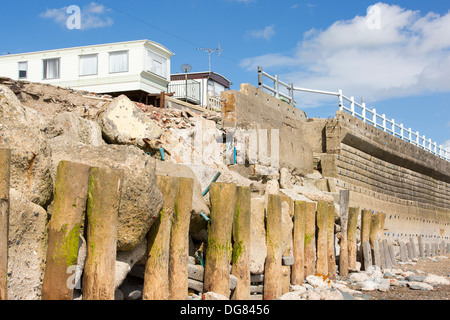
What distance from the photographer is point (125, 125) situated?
9156 mm

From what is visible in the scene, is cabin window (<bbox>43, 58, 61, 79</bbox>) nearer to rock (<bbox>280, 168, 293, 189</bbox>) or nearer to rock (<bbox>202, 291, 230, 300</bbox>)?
rock (<bbox>280, 168, 293, 189</bbox>)

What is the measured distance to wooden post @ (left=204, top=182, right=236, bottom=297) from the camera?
6684 millimetres

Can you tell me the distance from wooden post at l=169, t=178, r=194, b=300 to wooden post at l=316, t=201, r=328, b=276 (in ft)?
13.7

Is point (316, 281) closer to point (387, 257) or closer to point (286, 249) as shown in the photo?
point (286, 249)

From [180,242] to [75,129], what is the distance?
307 cm

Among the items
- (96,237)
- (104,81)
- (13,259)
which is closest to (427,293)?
(96,237)

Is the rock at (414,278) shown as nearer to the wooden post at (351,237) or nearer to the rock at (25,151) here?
the wooden post at (351,237)

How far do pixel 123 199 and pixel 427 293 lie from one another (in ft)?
22.6

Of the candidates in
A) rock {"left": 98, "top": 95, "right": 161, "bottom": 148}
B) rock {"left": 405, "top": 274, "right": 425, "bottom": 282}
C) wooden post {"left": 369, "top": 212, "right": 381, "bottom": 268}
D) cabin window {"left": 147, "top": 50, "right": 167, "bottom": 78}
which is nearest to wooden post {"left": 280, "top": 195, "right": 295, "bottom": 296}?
rock {"left": 98, "top": 95, "right": 161, "bottom": 148}

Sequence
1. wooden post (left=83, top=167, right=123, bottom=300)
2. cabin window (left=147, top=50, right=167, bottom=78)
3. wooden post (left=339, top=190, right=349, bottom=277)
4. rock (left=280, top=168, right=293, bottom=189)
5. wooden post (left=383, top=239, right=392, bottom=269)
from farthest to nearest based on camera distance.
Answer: cabin window (left=147, top=50, right=167, bottom=78) < wooden post (left=383, top=239, right=392, bottom=269) < rock (left=280, top=168, right=293, bottom=189) < wooden post (left=339, top=190, right=349, bottom=277) < wooden post (left=83, top=167, right=123, bottom=300)

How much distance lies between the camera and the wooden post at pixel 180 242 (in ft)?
20.0

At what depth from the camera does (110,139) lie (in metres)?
9.01

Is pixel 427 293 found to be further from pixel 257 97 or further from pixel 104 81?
pixel 104 81

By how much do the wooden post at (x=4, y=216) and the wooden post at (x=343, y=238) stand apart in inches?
318
